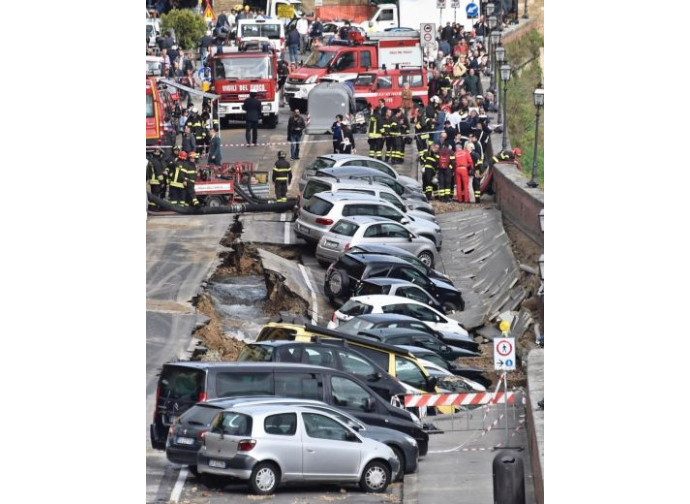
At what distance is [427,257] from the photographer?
42.8 metres

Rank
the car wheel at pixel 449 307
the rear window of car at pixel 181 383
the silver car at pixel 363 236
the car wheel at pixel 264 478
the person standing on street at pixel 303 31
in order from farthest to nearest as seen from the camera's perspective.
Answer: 1. the person standing on street at pixel 303 31
2. the silver car at pixel 363 236
3. the car wheel at pixel 449 307
4. the rear window of car at pixel 181 383
5. the car wheel at pixel 264 478

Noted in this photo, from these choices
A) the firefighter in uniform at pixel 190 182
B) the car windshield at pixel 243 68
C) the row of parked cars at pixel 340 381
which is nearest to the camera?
the row of parked cars at pixel 340 381

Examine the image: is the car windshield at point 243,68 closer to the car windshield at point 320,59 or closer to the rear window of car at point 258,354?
the car windshield at point 320,59

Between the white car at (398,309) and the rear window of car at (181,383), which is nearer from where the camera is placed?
the rear window of car at (181,383)

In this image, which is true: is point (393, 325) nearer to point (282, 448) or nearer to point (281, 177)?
point (282, 448)

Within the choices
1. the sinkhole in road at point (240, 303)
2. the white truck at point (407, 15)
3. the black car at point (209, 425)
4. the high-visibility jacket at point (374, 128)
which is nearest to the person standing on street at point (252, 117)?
the high-visibility jacket at point (374, 128)

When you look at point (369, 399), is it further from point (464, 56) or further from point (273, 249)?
point (464, 56)

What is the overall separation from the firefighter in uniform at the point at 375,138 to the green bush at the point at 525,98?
137 inches

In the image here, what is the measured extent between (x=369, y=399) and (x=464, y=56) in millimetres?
36818

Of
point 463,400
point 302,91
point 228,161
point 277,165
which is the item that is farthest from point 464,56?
point 463,400

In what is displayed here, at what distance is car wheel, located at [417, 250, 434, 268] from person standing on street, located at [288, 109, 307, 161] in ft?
40.1

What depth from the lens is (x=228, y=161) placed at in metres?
53.3

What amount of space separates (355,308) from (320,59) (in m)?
26.0

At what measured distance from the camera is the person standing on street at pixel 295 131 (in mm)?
54656
